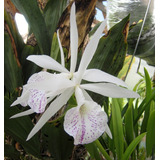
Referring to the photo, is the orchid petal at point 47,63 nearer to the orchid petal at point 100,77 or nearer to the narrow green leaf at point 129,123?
the orchid petal at point 100,77

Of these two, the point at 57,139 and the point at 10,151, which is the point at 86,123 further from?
the point at 10,151

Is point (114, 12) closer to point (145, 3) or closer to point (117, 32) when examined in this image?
point (145, 3)

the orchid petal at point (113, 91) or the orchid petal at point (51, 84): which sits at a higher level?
the orchid petal at point (51, 84)

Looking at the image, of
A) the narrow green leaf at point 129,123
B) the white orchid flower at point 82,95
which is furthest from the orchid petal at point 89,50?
the narrow green leaf at point 129,123

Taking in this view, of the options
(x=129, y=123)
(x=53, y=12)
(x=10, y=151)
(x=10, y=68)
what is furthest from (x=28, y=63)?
(x=129, y=123)

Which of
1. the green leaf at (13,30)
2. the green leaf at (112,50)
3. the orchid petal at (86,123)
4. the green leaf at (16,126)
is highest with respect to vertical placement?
the green leaf at (13,30)
